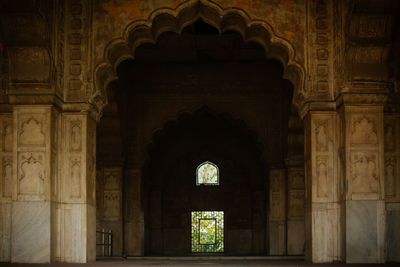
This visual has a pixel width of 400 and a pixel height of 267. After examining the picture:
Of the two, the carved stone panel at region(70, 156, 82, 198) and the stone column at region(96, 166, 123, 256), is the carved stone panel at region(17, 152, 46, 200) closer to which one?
the carved stone panel at region(70, 156, 82, 198)

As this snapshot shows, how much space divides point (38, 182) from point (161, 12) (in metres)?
3.70

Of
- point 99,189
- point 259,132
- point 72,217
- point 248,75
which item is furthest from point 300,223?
point 72,217

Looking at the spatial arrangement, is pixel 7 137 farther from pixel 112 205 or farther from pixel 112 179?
pixel 112 205

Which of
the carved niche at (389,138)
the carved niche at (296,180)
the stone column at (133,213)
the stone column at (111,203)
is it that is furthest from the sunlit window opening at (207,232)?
the carved niche at (389,138)

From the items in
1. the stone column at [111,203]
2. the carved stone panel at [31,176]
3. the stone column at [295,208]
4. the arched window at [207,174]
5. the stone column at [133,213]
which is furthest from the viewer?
the arched window at [207,174]

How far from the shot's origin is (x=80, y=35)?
11.5 m

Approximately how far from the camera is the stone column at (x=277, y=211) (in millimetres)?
18109

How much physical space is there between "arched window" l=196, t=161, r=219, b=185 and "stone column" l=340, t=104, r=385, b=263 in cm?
1249

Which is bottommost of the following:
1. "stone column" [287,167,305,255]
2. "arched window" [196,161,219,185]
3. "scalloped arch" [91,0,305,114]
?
"stone column" [287,167,305,255]

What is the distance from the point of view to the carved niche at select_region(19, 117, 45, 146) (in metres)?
10.7

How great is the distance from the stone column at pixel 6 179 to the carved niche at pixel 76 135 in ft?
4.10

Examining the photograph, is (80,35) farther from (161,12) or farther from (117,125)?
(117,125)

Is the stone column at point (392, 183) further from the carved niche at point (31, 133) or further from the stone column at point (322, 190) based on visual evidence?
the carved niche at point (31, 133)

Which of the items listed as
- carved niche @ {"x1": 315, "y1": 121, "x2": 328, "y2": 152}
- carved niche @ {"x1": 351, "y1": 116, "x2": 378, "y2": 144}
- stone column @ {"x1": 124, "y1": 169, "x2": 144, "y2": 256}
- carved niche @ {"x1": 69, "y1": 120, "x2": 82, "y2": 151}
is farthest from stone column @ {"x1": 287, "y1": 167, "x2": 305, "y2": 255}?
carved niche @ {"x1": 69, "y1": 120, "x2": 82, "y2": 151}
